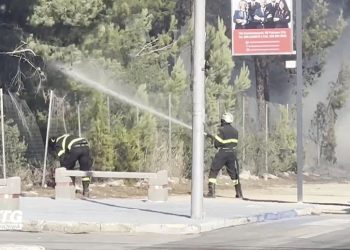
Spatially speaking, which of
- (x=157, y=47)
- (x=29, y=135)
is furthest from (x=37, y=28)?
(x=157, y=47)

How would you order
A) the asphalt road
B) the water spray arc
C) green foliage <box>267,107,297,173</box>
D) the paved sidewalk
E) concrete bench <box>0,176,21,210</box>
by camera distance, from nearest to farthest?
the asphalt road → the paved sidewalk → concrete bench <box>0,176,21,210</box> → the water spray arc → green foliage <box>267,107,297,173</box>

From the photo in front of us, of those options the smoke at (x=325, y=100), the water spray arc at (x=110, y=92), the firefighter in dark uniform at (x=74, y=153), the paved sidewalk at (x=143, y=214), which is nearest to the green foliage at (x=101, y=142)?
the water spray arc at (x=110, y=92)

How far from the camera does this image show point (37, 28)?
22.3m

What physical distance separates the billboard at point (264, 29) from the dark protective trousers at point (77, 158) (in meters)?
4.44

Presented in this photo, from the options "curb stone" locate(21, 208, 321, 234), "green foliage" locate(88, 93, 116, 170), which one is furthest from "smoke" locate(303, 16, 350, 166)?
"curb stone" locate(21, 208, 321, 234)

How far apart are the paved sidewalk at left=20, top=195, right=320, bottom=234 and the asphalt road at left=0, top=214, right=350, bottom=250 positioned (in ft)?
1.14

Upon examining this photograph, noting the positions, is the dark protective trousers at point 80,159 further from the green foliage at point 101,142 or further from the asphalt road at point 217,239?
the asphalt road at point 217,239

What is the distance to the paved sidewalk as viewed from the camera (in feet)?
46.1

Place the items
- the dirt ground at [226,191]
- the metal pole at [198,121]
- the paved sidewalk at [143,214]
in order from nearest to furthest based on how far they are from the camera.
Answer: the paved sidewalk at [143,214] → the metal pole at [198,121] → the dirt ground at [226,191]

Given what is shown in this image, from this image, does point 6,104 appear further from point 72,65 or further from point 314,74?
point 314,74

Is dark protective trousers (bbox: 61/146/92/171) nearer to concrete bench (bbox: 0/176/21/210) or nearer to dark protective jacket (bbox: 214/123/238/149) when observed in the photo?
dark protective jacket (bbox: 214/123/238/149)

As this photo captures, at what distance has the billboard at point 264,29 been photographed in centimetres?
2027

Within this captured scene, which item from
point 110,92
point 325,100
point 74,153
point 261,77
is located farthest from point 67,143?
point 325,100

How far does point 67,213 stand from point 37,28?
802 centimetres
